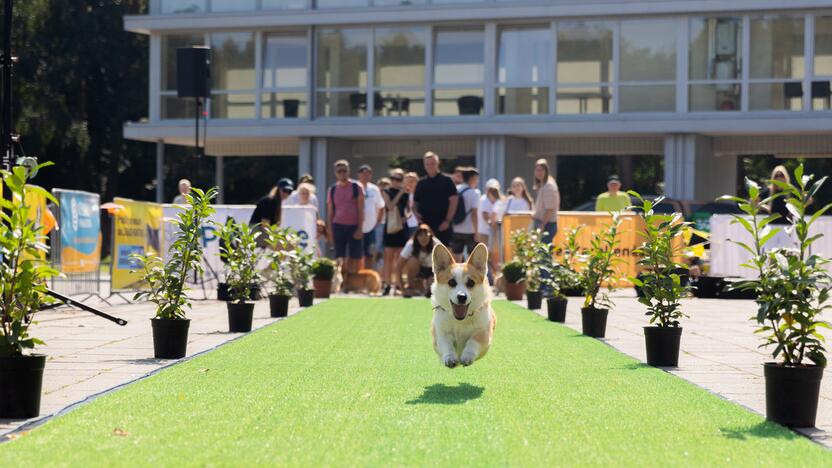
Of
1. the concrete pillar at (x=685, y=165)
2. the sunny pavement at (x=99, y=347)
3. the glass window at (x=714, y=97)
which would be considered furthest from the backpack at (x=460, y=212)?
the glass window at (x=714, y=97)

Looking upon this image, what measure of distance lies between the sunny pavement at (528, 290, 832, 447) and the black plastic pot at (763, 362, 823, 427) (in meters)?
0.09

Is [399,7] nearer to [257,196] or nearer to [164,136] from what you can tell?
[164,136]

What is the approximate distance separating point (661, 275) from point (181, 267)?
13.6 ft

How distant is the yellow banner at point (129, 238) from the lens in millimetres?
18469

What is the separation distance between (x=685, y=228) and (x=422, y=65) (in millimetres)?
23687

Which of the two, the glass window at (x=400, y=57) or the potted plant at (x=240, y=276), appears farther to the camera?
the glass window at (x=400, y=57)

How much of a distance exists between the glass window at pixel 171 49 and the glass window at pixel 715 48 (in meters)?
13.6

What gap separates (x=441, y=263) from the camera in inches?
356

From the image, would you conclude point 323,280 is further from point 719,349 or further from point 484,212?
point 719,349

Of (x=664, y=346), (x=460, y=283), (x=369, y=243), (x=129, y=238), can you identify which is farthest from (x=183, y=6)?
(x=460, y=283)

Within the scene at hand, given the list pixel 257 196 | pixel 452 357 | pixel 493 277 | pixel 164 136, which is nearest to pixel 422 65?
pixel 164 136

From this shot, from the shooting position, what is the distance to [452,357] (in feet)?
28.4

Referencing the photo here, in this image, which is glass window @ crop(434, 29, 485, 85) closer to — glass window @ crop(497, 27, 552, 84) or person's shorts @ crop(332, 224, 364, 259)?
glass window @ crop(497, 27, 552, 84)

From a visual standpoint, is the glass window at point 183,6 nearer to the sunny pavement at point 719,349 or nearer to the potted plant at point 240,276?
the sunny pavement at point 719,349
